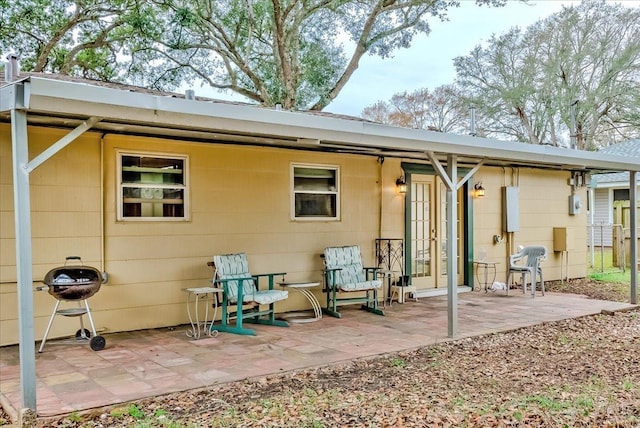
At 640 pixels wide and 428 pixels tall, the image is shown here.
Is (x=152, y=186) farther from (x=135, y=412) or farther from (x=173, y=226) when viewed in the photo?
(x=135, y=412)

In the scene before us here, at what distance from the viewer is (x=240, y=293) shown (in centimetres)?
562

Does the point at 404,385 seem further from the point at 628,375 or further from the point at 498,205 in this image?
the point at 498,205

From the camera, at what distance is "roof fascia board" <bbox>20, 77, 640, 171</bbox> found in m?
3.37

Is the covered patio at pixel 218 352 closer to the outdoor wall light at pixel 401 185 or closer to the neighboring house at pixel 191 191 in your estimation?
the neighboring house at pixel 191 191

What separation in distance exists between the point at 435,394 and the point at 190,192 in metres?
3.61

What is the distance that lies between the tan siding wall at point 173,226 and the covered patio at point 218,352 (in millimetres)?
435

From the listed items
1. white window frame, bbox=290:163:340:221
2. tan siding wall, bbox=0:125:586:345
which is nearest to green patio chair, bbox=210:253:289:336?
tan siding wall, bbox=0:125:586:345

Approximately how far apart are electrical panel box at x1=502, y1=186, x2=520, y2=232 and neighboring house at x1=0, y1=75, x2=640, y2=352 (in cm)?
123

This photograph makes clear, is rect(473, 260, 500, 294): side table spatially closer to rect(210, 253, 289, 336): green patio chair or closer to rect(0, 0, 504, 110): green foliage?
rect(210, 253, 289, 336): green patio chair

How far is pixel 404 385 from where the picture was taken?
394 centimetres

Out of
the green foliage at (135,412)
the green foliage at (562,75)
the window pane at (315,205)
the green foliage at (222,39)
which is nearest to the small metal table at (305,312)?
the window pane at (315,205)

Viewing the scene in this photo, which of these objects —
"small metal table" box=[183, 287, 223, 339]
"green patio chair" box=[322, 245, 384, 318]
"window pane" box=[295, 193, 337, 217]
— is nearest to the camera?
"small metal table" box=[183, 287, 223, 339]

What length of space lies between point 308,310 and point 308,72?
9.37 meters

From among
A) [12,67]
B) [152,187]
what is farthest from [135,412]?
[152,187]
